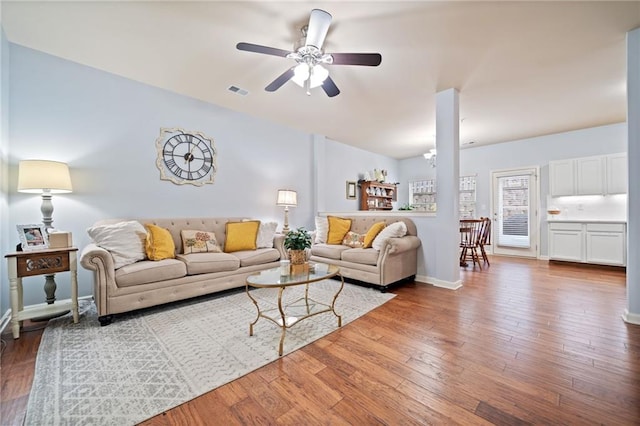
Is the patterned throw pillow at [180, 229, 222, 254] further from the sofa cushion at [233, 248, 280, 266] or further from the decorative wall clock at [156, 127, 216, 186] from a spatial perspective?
the decorative wall clock at [156, 127, 216, 186]

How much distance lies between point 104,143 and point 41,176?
0.84 metres

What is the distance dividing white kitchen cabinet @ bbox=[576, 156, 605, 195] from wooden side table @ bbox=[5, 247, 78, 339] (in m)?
7.84

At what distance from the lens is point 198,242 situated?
3.28 m

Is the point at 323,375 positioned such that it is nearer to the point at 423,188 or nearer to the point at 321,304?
the point at 321,304

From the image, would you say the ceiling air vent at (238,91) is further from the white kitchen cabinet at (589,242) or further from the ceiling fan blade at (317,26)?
the white kitchen cabinet at (589,242)

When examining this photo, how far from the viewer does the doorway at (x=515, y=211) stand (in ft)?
18.8

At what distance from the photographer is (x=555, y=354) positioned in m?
1.86

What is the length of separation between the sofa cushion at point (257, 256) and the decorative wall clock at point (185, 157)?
1326mm

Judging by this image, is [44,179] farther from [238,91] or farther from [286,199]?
[286,199]

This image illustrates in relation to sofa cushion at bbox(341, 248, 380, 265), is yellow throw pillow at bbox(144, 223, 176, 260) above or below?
above

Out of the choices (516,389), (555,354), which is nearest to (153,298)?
(516,389)

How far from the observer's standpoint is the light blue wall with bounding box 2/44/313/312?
8.73ft

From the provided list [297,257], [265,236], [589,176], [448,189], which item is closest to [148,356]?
[297,257]

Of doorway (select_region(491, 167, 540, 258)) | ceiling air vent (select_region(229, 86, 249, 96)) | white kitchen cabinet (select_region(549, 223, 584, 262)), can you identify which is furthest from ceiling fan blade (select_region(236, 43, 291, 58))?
doorway (select_region(491, 167, 540, 258))
